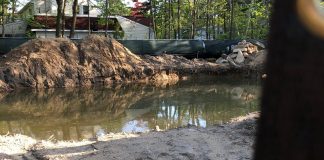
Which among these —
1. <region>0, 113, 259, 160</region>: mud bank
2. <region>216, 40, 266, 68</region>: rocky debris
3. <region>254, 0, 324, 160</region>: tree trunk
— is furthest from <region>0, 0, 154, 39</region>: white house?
<region>254, 0, 324, 160</region>: tree trunk

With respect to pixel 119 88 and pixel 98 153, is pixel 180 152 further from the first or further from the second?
pixel 119 88

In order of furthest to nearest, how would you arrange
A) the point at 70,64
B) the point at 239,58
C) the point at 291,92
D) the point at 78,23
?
the point at 78,23
the point at 239,58
the point at 70,64
the point at 291,92

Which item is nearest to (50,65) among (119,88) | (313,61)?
(119,88)

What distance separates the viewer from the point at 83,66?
2238 centimetres

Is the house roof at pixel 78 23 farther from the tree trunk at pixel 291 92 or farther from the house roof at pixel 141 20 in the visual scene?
the tree trunk at pixel 291 92

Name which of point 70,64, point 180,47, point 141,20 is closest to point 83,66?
point 70,64

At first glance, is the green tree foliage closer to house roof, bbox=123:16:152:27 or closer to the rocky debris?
house roof, bbox=123:16:152:27

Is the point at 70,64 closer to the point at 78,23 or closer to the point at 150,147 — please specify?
the point at 150,147

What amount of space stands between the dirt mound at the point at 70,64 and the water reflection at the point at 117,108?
134 cm

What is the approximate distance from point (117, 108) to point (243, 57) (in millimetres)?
14449

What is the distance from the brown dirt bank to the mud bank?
443 inches

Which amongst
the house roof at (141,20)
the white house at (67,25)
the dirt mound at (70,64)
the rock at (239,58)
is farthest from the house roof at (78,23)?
the dirt mound at (70,64)

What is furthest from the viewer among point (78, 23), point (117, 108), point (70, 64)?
point (78, 23)

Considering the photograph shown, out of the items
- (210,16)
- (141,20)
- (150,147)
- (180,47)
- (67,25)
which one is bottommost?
(150,147)
